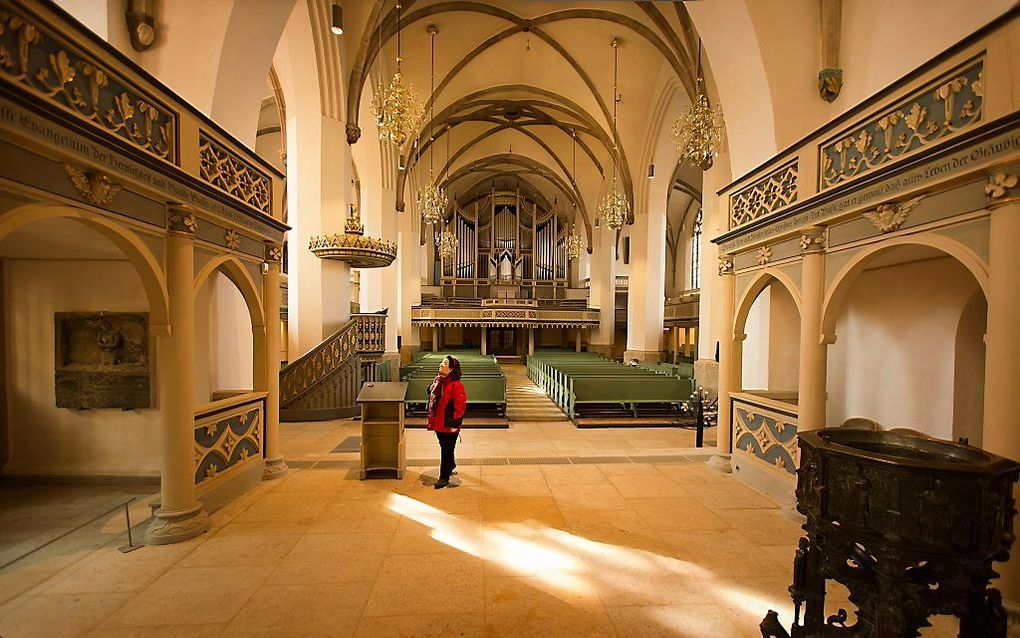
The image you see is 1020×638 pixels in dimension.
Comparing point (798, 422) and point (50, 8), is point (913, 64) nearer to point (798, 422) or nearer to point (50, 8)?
point (798, 422)

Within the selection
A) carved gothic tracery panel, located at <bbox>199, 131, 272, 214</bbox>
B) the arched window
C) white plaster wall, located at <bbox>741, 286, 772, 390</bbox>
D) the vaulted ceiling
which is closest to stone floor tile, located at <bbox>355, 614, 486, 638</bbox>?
carved gothic tracery panel, located at <bbox>199, 131, 272, 214</bbox>

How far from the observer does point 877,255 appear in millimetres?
3965

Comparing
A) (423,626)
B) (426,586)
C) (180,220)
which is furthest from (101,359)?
(423,626)

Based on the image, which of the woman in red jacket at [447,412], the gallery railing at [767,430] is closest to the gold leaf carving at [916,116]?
the gallery railing at [767,430]

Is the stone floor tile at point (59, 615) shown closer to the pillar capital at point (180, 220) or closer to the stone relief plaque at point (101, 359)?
the stone relief plaque at point (101, 359)

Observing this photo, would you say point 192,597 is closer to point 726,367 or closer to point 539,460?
point 539,460

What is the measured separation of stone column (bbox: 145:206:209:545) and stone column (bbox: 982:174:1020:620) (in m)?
6.04

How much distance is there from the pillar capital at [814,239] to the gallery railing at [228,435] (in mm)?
6232

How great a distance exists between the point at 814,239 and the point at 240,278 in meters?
6.14

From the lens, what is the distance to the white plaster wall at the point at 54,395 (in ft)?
16.4

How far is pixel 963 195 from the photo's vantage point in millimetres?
3037

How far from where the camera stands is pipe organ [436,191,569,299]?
27.7 metres

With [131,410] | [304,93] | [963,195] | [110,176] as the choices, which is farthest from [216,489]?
[304,93]

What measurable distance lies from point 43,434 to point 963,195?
9.16 meters
